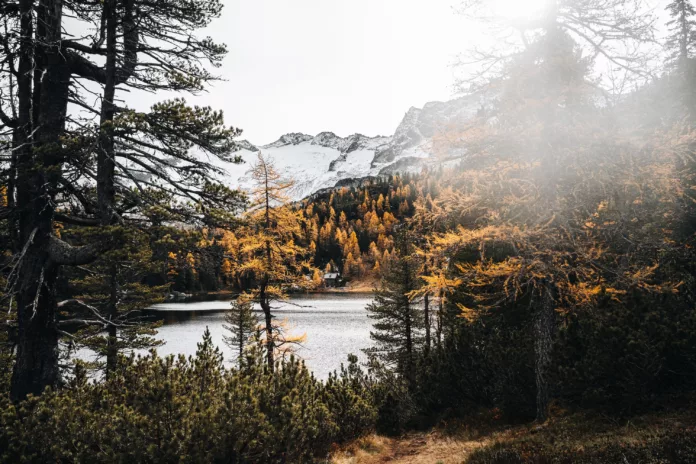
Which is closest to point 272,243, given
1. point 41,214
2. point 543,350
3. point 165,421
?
point 41,214

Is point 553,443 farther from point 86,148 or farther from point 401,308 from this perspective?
point 401,308

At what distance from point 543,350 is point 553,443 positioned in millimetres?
2750

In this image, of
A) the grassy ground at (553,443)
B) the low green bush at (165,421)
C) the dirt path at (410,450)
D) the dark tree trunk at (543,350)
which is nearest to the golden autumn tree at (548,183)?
the dark tree trunk at (543,350)

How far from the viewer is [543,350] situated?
891 cm

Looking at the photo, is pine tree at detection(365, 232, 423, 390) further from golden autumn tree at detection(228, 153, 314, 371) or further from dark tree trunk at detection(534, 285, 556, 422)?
dark tree trunk at detection(534, 285, 556, 422)

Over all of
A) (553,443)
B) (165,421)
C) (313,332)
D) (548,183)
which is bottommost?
(313,332)

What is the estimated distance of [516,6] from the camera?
370 inches

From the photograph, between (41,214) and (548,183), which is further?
(548,183)

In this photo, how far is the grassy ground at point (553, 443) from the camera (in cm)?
526

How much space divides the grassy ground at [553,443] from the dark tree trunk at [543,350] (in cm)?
40

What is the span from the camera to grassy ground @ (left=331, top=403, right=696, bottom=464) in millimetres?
5262

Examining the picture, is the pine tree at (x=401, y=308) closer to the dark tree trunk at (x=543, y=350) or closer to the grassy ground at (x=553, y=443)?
the grassy ground at (x=553, y=443)

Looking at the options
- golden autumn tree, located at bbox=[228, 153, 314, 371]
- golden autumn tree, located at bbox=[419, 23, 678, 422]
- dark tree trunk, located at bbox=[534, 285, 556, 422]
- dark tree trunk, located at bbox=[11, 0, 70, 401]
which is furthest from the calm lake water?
golden autumn tree, located at bbox=[419, 23, 678, 422]

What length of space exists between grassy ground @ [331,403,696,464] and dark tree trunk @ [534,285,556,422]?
40 centimetres
